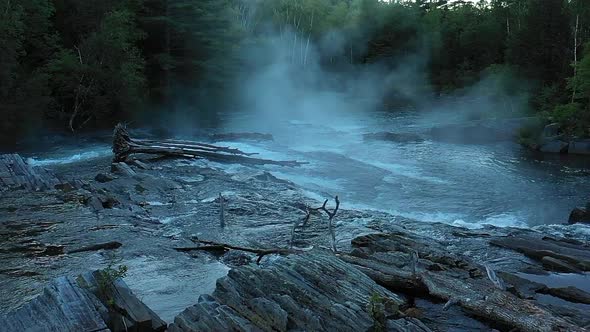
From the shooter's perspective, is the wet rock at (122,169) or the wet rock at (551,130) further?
the wet rock at (551,130)

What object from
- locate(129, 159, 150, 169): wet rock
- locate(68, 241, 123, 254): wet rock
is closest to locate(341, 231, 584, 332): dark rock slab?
locate(68, 241, 123, 254): wet rock

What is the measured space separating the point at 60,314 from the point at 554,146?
98.5ft

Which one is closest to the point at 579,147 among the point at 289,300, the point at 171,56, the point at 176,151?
the point at 176,151

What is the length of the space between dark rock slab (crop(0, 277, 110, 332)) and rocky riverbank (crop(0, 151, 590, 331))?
149mm

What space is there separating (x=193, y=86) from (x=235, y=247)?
36.8 m

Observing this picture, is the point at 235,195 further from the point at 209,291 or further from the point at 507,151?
the point at 507,151

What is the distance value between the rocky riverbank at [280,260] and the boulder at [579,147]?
16452mm

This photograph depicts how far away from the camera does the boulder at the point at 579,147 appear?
98.0 feet

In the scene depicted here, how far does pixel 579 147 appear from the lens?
1185 inches

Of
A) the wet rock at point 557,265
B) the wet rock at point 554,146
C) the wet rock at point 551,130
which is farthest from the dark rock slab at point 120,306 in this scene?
the wet rock at point 551,130

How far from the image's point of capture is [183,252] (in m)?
12.3

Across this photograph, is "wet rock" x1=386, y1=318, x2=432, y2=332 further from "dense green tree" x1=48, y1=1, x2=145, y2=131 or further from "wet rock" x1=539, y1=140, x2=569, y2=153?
"dense green tree" x1=48, y1=1, x2=145, y2=131

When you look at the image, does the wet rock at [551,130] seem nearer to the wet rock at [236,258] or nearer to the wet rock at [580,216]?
the wet rock at [580,216]

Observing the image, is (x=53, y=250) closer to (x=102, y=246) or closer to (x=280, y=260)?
(x=102, y=246)
